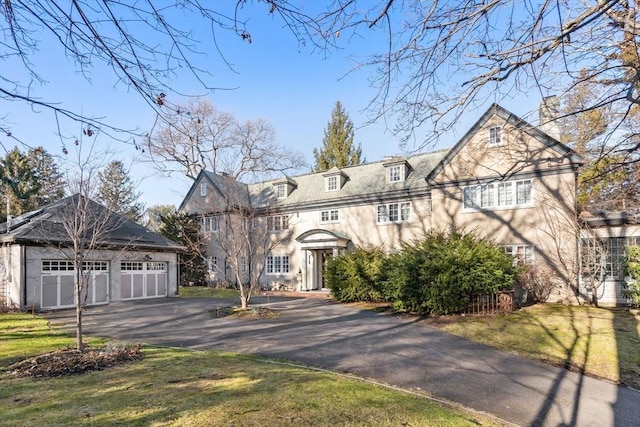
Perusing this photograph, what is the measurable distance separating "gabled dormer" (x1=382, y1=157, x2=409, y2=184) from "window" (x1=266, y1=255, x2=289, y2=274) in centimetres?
946

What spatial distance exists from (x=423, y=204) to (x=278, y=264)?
38.2ft

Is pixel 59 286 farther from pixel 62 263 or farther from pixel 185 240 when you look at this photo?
pixel 185 240

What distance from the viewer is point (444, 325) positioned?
488 inches

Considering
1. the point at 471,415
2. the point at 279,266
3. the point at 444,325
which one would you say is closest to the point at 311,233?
the point at 279,266

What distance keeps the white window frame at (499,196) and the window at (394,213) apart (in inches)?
149

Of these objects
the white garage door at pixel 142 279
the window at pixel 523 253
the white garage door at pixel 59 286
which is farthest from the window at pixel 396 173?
the white garage door at pixel 59 286

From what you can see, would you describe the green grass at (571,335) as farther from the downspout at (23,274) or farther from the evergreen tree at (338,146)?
the evergreen tree at (338,146)

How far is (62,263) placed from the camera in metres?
17.6

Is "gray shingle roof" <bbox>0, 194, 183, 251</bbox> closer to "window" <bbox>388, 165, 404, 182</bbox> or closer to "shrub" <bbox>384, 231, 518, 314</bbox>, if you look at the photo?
"shrub" <bbox>384, 231, 518, 314</bbox>

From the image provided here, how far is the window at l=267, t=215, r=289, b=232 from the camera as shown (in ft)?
88.4

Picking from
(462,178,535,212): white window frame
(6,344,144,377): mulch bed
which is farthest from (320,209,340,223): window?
(6,344,144,377): mulch bed

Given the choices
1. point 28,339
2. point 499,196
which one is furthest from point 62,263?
point 499,196

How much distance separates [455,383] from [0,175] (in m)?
45.2

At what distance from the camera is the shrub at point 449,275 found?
13.6 m
